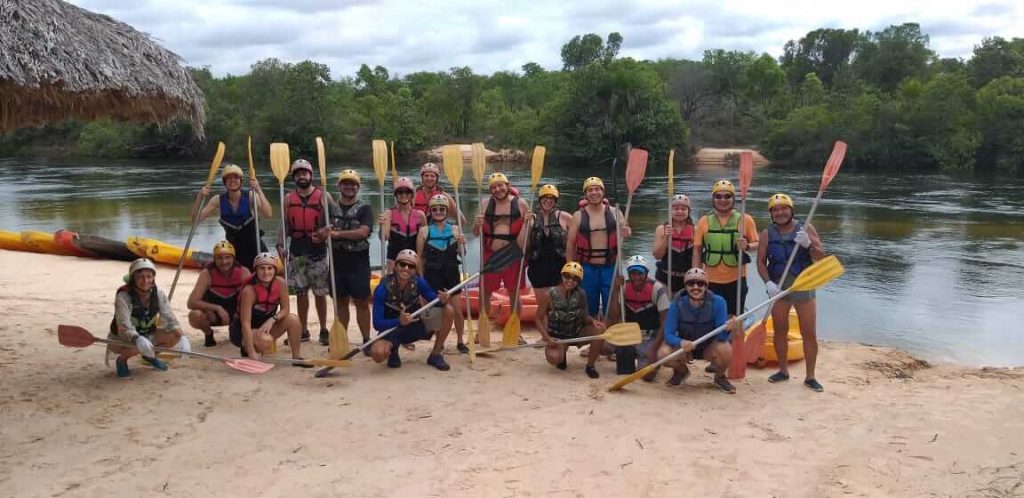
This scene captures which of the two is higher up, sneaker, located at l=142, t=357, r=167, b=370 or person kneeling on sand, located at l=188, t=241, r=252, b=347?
person kneeling on sand, located at l=188, t=241, r=252, b=347

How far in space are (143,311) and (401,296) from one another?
56.8 inches

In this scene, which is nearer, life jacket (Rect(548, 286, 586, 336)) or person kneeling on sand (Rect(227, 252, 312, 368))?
person kneeling on sand (Rect(227, 252, 312, 368))

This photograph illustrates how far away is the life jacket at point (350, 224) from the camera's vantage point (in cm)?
512

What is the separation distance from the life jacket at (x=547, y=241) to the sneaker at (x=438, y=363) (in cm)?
92

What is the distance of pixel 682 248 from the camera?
5.18 metres

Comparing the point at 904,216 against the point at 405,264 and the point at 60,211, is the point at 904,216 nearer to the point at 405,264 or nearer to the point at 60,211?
the point at 405,264

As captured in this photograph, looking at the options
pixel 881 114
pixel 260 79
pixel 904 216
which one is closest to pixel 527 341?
pixel 904 216

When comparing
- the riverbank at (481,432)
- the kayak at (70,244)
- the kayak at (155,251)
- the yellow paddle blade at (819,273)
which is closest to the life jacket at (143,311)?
the riverbank at (481,432)

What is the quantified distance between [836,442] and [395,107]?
38859 mm

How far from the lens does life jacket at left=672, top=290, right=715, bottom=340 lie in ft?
14.9

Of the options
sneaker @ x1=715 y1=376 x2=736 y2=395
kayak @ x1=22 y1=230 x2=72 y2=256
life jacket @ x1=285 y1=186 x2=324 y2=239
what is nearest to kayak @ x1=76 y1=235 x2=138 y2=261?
kayak @ x1=22 y1=230 x2=72 y2=256

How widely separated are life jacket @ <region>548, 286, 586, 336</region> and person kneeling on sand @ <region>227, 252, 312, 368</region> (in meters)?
1.55

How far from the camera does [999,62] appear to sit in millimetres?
34562

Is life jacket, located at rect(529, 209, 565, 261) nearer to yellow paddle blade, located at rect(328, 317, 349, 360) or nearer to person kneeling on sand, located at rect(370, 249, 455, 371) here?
person kneeling on sand, located at rect(370, 249, 455, 371)
